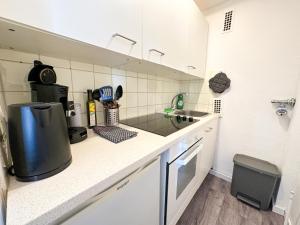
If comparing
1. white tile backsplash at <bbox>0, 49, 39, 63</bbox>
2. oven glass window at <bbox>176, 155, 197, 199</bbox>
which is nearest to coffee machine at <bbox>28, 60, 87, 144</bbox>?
white tile backsplash at <bbox>0, 49, 39, 63</bbox>

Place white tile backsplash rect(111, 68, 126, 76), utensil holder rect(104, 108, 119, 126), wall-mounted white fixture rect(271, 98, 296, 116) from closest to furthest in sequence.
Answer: utensil holder rect(104, 108, 119, 126) < white tile backsplash rect(111, 68, 126, 76) < wall-mounted white fixture rect(271, 98, 296, 116)

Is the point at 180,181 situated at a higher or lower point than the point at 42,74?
lower

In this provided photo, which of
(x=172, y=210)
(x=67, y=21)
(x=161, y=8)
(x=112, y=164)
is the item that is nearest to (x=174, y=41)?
(x=161, y=8)

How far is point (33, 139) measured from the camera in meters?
0.39

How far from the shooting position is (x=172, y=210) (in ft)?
2.98

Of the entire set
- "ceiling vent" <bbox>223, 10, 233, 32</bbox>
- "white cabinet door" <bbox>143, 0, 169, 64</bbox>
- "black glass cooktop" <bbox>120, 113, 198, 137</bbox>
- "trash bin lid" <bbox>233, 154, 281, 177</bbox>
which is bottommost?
"trash bin lid" <bbox>233, 154, 281, 177</bbox>

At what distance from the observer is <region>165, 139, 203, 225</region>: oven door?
0.84 meters

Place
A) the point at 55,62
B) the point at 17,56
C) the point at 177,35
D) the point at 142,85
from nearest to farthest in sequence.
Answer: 1. the point at 17,56
2. the point at 55,62
3. the point at 177,35
4. the point at 142,85

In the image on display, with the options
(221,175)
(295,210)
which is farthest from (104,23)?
(221,175)

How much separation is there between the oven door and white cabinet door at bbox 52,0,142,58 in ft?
2.46

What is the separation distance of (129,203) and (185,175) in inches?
24.3

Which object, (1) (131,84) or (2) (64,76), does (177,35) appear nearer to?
(1) (131,84)

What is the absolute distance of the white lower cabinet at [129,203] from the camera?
430 millimetres

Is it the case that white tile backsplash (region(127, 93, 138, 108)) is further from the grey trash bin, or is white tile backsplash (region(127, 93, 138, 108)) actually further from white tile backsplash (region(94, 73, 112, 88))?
the grey trash bin
